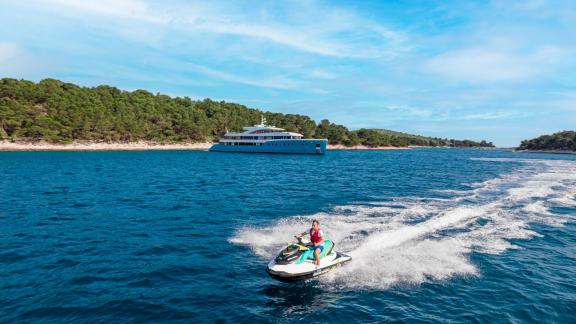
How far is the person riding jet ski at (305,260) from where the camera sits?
13648 millimetres

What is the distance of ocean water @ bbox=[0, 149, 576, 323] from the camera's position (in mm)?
12133

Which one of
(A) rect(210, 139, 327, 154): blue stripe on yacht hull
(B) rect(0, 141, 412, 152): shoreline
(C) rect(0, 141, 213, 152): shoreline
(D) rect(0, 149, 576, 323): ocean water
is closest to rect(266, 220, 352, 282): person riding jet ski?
(D) rect(0, 149, 576, 323): ocean water

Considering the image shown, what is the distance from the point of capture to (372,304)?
1255 cm

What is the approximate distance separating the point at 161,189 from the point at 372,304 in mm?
30927

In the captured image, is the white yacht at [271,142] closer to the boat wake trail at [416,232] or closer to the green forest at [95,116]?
the green forest at [95,116]

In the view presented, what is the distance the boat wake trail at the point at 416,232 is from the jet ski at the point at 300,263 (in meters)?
0.64

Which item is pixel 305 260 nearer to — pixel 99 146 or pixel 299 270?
pixel 299 270

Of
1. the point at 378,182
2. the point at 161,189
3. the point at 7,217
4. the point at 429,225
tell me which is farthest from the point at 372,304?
the point at 378,182

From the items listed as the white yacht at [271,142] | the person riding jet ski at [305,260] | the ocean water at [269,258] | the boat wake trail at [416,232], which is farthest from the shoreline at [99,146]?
the person riding jet ski at [305,260]

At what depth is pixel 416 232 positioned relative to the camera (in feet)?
71.1

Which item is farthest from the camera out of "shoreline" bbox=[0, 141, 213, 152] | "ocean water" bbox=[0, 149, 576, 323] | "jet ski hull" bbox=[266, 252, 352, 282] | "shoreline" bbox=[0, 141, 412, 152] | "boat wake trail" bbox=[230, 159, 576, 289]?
"shoreline" bbox=[0, 141, 213, 152]

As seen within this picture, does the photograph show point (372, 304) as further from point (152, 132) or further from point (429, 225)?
point (152, 132)

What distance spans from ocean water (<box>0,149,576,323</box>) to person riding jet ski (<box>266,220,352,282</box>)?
574mm

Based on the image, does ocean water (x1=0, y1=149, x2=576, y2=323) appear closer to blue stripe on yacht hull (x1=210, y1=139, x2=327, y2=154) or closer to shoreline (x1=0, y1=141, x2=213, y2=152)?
blue stripe on yacht hull (x1=210, y1=139, x2=327, y2=154)
